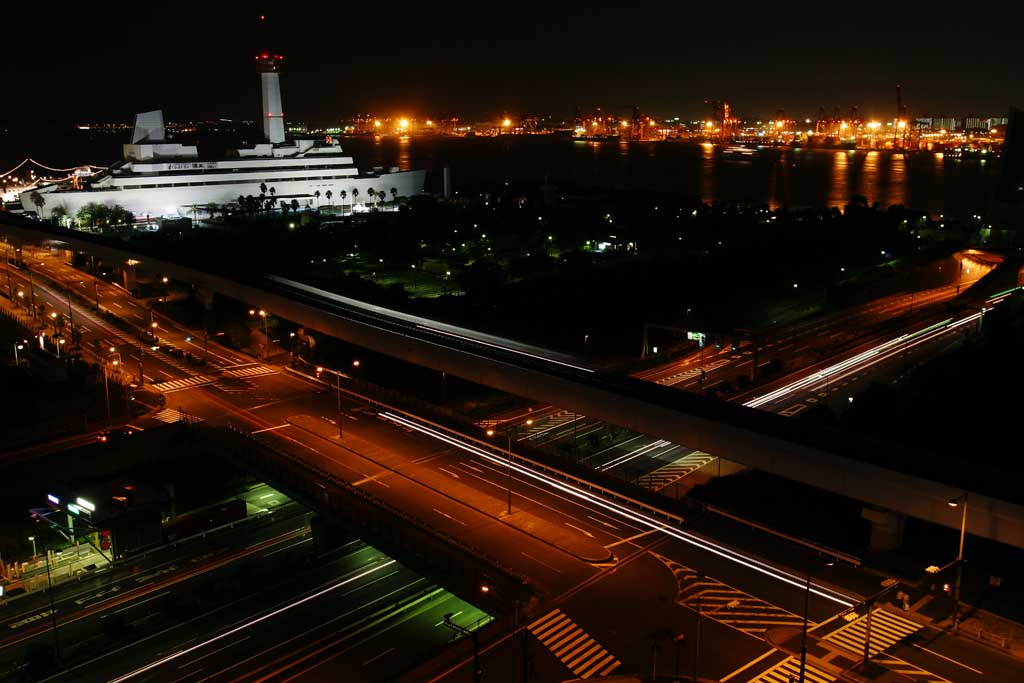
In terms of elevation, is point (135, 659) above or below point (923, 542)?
below

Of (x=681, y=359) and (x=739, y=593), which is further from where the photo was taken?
(x=681, y=359)

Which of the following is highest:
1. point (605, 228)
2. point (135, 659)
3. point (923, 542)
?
point (605, 228)

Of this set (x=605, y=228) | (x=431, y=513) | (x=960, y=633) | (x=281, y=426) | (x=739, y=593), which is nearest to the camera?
(x=960, y=633)

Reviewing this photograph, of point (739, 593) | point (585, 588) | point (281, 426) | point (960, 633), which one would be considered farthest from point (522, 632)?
point (281, 426)

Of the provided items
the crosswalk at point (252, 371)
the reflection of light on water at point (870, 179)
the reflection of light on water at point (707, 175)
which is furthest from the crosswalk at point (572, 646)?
the reflection of light on water at point (870, 179)

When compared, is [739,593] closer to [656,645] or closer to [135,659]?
[656,645]

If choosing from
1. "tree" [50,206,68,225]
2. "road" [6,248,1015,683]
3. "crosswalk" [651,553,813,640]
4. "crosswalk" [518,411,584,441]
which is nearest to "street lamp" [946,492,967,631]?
"road" [6,248,1015,683]

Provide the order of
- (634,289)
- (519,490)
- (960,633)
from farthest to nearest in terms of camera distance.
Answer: (634,289)
(519,490)
(960,633)
